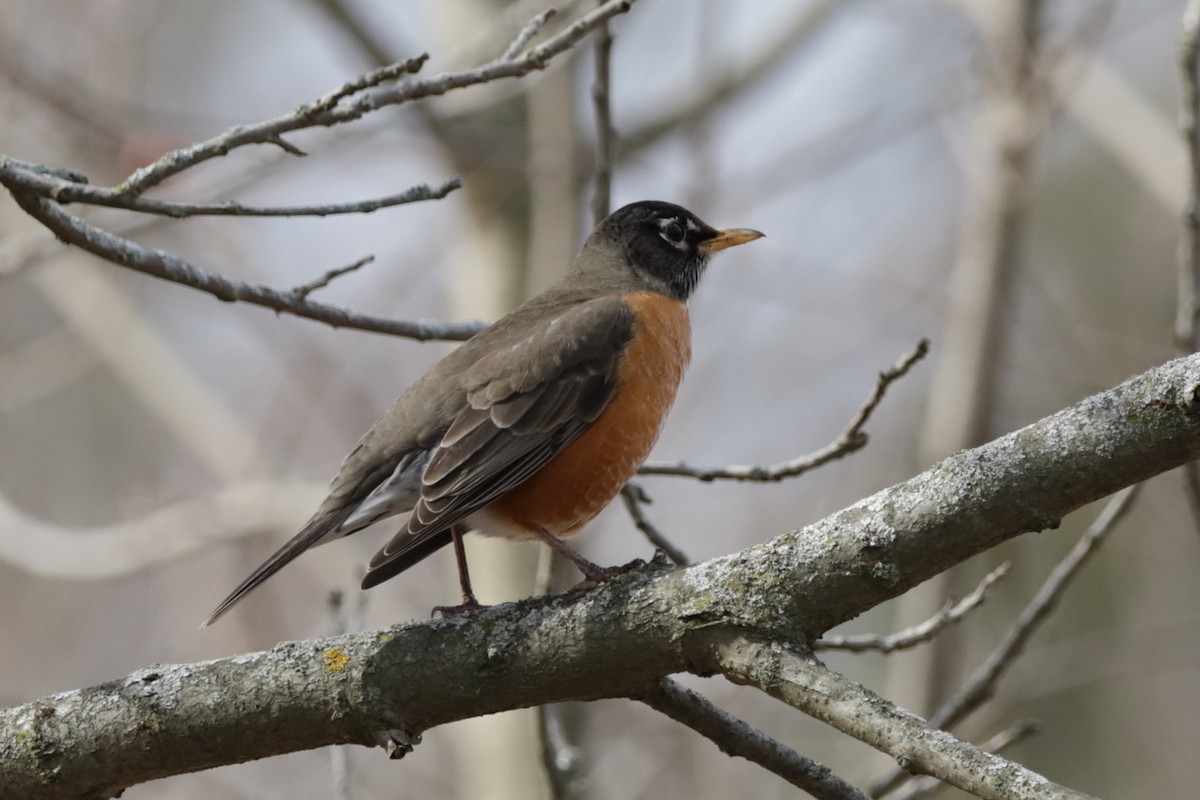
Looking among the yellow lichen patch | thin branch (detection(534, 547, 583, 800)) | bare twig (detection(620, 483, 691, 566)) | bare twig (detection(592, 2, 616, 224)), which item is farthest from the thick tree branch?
bare twig (detection(592, 2, 616, 224))

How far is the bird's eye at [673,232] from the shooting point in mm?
5816

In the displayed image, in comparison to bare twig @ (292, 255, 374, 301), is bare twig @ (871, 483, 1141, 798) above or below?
below

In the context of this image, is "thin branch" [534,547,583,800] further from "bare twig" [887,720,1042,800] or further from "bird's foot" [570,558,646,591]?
"bare twig" [887,720,1042,800]

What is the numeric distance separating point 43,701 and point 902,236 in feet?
25.6

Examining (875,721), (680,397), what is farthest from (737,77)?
(875,721)

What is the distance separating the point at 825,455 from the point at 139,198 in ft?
6.55

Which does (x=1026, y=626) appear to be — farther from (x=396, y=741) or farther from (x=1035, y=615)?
(x=396, y=741)

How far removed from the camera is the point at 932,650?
5879 millimetres

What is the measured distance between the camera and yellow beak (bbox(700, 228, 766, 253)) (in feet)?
18.8

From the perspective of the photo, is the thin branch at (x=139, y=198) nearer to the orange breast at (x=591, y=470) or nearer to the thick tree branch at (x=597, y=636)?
the thick tree branch at (x=597, y=636)

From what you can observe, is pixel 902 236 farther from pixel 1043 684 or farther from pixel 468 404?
pixel 468 404

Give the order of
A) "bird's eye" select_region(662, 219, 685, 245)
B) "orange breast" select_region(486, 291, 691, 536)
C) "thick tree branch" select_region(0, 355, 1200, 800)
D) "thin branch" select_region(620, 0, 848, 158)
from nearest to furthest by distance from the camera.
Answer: "thick tree branch" select_region(0, 355, 1200, 800), "orange breast" select_region(486, 291, 691, 536), "bird's eye" select_region(662, 219, 685, 245), "thin branch" select_region(620, 0, 848, 158)

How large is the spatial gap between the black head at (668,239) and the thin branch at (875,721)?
10.9 feet

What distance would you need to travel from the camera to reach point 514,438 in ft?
13.6
